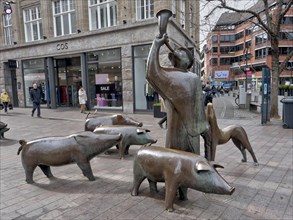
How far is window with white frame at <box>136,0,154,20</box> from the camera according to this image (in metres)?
13.3

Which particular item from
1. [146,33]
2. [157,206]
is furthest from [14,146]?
[146,33]

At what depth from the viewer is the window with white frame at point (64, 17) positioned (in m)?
16.4

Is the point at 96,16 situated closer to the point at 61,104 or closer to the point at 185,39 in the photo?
the point at 185,39

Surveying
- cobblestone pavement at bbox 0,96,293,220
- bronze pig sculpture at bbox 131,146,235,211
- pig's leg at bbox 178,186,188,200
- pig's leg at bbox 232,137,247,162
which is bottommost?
cobblestone pavement at bbox 0,96,293,220

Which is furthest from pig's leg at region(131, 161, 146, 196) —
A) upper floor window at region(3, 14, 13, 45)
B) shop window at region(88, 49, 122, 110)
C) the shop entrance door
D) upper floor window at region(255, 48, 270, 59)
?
upper floor window at region(255, 48, 270, 59)

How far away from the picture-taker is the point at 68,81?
18.7m

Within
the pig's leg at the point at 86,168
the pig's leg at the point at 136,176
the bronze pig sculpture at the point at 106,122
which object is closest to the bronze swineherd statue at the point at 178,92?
the pig's leg at the point at 136,176

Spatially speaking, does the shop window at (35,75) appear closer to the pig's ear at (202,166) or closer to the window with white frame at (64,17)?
the window with white frame at (64,17)

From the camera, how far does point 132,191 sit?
3570 millimetres

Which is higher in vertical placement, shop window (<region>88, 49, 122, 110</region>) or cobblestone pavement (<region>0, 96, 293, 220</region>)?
shop window (<region>88, 49, 122, 110</region>)

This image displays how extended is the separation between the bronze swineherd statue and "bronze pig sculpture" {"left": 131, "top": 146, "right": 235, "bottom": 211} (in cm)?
38

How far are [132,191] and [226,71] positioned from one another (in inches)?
2881

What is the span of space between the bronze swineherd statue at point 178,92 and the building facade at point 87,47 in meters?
9.23

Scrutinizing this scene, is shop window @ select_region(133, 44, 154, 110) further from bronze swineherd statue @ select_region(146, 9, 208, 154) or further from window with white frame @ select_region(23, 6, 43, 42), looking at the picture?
bronze swineherd statue @ select_region(146, 9, 208, 154)
